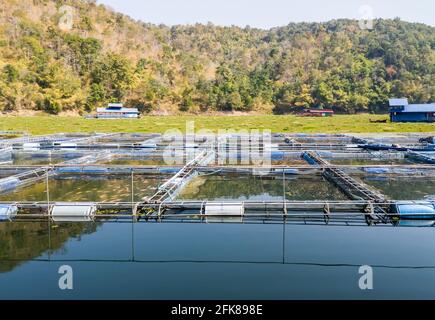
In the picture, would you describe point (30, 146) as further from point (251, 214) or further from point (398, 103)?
point (398, 103)

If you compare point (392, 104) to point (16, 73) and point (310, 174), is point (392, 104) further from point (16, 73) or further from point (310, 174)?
point (16, 73)

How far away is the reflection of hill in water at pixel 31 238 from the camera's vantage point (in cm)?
541

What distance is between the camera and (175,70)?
187 ft

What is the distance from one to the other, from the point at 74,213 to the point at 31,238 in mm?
788

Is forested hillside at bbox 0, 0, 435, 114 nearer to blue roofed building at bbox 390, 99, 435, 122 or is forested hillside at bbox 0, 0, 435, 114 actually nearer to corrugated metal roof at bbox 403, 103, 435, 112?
blue roofed building at bbox 390, 99, 435, 122

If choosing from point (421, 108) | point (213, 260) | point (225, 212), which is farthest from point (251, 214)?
point (421, 108)

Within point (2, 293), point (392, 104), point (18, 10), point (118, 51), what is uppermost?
point (18, 10)

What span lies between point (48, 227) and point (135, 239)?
56.4 inches

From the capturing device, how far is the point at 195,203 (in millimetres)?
6797

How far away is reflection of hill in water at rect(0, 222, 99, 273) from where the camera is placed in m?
5.41

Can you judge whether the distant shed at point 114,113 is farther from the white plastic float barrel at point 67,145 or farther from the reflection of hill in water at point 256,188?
the reflection of hill in water at point 256,188

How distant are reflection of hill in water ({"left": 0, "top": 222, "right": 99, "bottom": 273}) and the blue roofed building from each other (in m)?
28.8

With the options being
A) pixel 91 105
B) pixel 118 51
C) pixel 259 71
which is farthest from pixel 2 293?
pixel 118 51

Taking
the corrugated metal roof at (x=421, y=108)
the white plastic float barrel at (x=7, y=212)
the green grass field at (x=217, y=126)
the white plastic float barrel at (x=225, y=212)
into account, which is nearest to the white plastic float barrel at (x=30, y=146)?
the green grass field at (x=217, y=126)
